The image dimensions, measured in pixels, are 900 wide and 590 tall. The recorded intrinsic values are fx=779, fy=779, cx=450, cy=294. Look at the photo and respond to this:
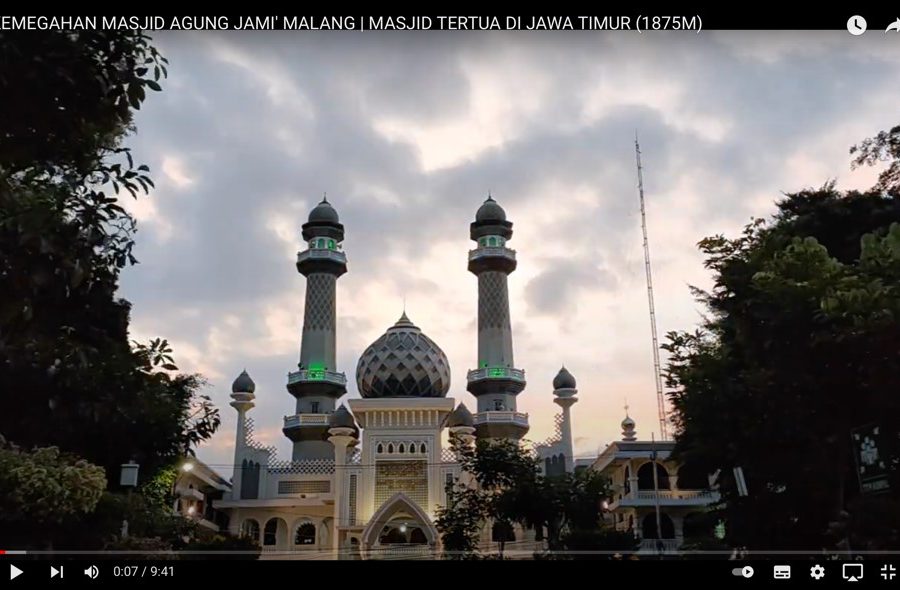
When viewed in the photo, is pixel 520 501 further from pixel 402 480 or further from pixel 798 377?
pixel 798 377

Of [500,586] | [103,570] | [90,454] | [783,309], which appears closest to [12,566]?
[103,570]

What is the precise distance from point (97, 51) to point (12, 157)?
0.80 m

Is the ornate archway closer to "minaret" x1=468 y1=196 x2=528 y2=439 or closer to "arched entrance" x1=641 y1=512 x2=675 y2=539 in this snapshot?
"minaret" x1=468 y1=196 x2=528 y2=439

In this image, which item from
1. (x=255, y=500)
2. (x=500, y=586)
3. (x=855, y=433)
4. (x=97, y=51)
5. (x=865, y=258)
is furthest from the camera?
(x=255, y=500)

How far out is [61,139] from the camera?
450cm

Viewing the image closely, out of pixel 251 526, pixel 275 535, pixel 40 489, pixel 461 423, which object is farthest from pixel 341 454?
pixel 40 489

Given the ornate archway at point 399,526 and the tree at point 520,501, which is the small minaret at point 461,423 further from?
the tree at point 520,501

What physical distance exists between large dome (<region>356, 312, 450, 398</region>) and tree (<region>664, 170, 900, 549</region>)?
55.2 ft

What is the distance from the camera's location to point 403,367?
2689 centimetres

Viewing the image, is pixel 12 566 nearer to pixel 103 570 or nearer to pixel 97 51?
pixel 103 570

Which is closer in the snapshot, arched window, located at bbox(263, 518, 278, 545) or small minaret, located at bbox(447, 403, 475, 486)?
small minaret, located at bbox(447, 403, 475, 486)
